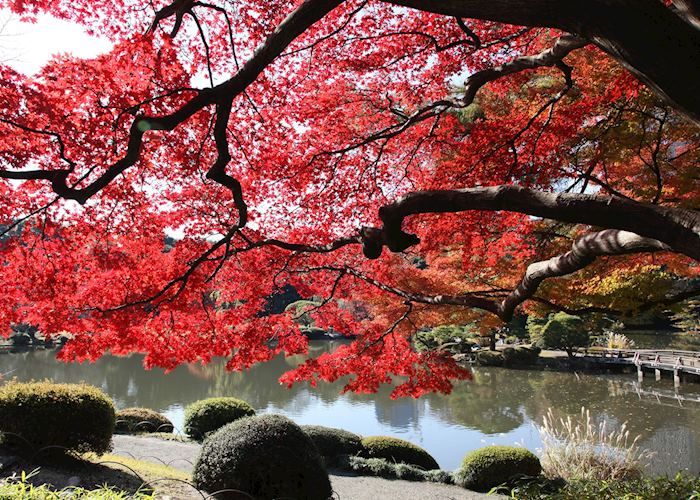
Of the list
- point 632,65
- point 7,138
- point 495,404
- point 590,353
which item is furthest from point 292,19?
point 590,353

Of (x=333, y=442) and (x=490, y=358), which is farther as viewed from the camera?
(x=490, y=358)

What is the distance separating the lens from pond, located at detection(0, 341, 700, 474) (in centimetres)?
1194

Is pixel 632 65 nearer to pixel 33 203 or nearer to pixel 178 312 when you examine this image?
pixel 178 312

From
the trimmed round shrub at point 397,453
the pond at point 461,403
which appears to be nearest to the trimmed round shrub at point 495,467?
the trimmed round shrub at point 397,453

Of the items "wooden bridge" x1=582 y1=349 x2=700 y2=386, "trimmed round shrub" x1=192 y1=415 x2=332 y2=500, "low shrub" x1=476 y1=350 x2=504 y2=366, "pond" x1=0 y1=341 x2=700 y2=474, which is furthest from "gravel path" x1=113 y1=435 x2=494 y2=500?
"low shrub" x1=476 y1=350 x2=504 y2=366

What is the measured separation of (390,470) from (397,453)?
2.07 feet

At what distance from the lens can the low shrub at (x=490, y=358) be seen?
2245 centimetres

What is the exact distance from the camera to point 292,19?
2508 millimetres

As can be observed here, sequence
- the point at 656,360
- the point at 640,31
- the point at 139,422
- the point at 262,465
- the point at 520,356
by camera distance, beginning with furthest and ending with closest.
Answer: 1. the point at 520,356
2. the point at 656,360
3. the point at 139,422
4. the point at 262,465
5. the point at 640,31

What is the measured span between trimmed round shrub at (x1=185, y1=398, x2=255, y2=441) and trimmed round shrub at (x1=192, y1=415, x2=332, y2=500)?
14.6 feet

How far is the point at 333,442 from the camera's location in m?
8.77

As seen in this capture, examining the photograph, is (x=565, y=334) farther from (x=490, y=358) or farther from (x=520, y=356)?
(x=490, y=358)

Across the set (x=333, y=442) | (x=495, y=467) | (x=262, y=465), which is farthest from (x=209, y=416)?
(x=495, y=467)

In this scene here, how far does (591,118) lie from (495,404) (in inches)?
487
